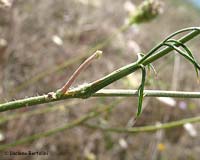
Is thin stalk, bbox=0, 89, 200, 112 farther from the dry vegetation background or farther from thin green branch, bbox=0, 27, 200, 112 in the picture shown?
the dry vegetation background

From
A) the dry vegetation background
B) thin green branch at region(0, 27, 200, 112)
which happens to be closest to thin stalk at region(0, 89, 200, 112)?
thin green branch at region(0, 27, 200, 112)

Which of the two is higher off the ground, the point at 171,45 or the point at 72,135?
the point at 171,45

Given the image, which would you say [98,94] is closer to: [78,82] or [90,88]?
[90,88]

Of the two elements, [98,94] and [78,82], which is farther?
[78,82]

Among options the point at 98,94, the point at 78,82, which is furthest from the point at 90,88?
the point at 78,82

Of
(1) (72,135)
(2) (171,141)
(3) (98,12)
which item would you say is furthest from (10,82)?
(3) (98,12)

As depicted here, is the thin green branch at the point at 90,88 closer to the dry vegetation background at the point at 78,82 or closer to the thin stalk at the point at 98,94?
the thin stalk at the point at 98,94

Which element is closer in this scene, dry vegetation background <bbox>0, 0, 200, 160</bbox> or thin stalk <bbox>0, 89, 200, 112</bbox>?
thin stalk <bbox>0, 89, 200, 112</bbox>

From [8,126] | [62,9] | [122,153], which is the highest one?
[62,9]

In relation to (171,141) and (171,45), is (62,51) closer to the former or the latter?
(171,141)
